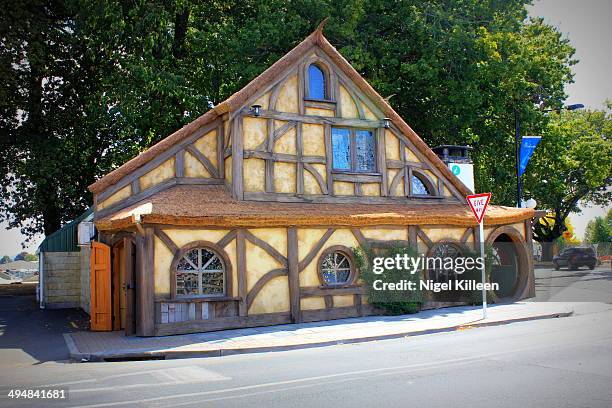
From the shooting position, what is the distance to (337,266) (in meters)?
15.3

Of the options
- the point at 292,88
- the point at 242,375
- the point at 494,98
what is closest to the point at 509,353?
the point at 242,375

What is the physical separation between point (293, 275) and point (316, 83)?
18.1 feet

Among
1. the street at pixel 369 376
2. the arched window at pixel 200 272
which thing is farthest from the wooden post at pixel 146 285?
the street at pixel 369 376

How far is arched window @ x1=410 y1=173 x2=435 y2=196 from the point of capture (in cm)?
1755

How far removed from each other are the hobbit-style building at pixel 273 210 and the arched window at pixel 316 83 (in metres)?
0.03

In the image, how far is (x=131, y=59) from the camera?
22.1m

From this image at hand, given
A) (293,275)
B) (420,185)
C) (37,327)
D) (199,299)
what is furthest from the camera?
(420,185)

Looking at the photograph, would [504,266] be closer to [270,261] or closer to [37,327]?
[270,261]

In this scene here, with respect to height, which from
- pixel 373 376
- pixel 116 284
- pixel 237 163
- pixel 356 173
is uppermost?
pixel 237 163

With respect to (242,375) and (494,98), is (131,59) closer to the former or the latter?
(494,98)

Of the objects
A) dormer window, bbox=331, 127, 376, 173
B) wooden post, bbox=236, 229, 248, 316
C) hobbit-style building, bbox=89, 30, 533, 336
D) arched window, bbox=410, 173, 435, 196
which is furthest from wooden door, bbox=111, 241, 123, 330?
arched window, bbox=410, 173, 435, 196

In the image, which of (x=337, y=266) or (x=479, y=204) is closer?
Result: (x=479, y=204)

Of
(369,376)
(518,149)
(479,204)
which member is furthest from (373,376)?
(518,149)

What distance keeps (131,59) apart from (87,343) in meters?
13.2
